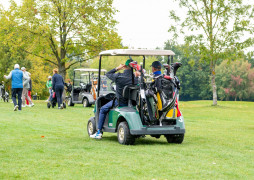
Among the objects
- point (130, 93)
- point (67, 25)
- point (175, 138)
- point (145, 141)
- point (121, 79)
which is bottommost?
point (145, 141)

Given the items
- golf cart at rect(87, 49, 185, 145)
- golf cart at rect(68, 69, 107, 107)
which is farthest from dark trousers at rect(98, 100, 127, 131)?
golf cart at rect(68, 69, 107, 107)

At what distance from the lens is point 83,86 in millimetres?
27641

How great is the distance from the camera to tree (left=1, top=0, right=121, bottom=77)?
34.6 m

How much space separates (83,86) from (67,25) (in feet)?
29.7

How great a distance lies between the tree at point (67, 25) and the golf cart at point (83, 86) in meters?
7.12

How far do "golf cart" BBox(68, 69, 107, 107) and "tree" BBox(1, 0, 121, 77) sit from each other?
23.4ft

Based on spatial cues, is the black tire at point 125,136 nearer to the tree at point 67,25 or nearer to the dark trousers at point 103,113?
the dark trousers at point 103,113

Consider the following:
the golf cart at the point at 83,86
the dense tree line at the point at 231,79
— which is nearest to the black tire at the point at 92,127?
the golf cart at the point at 83,86

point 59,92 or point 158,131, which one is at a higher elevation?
point 59,92

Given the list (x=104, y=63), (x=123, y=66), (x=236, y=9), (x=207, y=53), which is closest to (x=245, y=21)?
(x=236, y=9)

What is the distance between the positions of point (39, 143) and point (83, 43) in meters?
27.2

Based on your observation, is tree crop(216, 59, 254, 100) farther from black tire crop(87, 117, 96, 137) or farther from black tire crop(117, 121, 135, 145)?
black tire crop(117, 121, 135, 145)

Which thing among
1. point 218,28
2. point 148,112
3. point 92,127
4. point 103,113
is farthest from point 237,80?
point 148,112

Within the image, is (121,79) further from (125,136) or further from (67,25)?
(67,25)
